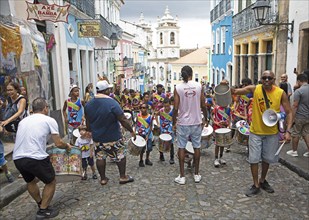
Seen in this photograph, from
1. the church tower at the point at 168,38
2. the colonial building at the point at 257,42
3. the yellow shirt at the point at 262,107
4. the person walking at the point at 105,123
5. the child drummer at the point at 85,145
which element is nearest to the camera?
the yellow shirt at the point at 262,107

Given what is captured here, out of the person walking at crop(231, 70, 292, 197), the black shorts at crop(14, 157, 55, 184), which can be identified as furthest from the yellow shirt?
the black shorts at crop(14, 157, 55, 184)

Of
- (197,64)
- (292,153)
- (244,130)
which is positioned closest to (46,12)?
(244,130)

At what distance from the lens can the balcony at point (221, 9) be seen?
19737 mm

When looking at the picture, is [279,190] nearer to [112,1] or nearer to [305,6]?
[305,6]

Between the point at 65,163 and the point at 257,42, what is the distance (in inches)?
500

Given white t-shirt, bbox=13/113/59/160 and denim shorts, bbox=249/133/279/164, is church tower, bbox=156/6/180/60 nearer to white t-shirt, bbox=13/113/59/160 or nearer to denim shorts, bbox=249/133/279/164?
denim shorts, bbox=249/133/279/164

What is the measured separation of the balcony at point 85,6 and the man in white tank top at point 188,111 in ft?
28.8

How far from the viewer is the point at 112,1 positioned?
2494 centimetres

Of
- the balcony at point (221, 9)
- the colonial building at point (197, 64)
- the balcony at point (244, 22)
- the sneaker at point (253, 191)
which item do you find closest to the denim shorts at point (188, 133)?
the sneaker at point (253, 191)

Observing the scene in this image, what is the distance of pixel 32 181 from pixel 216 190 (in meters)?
2.65

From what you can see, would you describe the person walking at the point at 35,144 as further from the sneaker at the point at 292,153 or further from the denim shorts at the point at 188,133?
the sneaker at the point at 292,153

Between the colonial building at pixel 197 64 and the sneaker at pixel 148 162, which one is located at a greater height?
the colonial building at pixel 197 64

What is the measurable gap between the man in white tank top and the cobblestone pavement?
44cm

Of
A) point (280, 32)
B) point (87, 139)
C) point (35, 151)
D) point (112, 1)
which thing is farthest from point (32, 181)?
point (112, 1)
